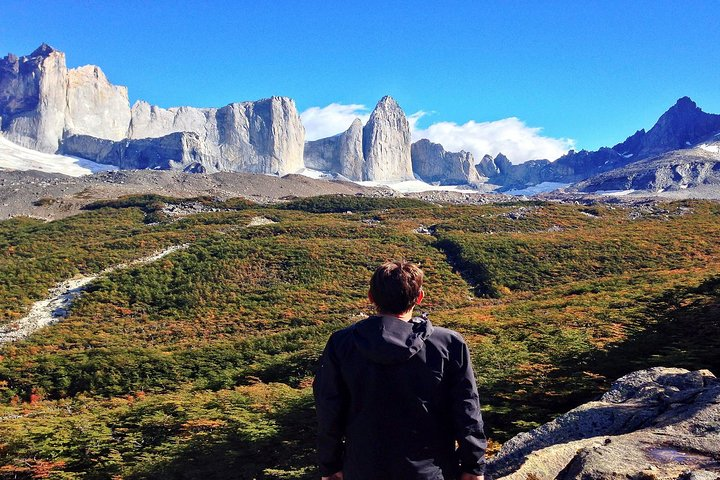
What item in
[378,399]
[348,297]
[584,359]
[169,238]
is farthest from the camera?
[169,238]

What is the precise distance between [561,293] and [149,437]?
942 inches

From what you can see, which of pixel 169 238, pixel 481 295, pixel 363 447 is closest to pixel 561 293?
pixel 481 295

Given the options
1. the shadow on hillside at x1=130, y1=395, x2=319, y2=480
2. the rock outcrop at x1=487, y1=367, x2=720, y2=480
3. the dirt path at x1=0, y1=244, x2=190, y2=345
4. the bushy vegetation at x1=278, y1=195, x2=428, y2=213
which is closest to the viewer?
the rock outcrop at x1=487, y1=367, x2=720, y2=480

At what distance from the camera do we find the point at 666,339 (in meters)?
14.1

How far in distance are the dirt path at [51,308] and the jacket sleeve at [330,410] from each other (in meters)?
24.6

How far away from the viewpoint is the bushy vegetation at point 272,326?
10320 millimetres

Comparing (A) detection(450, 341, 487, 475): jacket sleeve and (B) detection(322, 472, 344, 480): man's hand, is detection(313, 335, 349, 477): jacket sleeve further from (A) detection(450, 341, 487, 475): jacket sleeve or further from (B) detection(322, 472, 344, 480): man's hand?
(A) detection(450, 341, 487, 475): jacket sleeve

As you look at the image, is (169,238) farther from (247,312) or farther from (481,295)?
(481,295)

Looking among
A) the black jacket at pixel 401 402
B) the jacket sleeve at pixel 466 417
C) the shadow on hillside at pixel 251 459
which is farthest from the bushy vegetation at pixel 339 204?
the jacket sleeve at pixel 466 417

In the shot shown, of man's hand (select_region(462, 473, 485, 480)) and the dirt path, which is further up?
man's hand (select_region(462, 473, 485, 480))

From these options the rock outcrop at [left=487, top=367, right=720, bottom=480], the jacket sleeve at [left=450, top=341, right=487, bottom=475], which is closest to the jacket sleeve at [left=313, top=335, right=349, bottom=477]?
the jacket sleeve at [left=450, top=341, right=487, bottom=475]

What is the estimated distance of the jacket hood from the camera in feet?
11.7

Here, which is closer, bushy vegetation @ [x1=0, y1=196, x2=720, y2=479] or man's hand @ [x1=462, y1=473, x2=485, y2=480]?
man's hand @ [x1=462, y1=473, x2=485, y2=480]

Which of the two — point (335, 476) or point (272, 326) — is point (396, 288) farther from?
point (272, 326)
